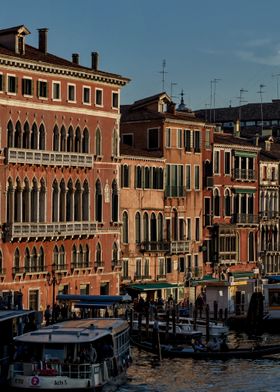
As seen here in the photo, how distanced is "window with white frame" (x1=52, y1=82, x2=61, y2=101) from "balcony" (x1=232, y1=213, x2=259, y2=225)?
714 inches

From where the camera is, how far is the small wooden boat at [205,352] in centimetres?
4900

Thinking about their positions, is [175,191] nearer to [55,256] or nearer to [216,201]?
[216,201]

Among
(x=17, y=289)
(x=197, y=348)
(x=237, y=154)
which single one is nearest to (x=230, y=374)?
(x=197, y=348)

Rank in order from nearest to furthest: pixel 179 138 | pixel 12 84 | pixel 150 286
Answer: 1. pixel 12 84
2. pixel 150 286
3. pixel 179 138

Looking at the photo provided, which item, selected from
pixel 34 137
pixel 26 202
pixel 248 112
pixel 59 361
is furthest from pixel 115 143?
pixel 248 112

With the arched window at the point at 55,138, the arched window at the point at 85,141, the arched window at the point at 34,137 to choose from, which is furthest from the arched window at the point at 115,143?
the arched window at the point at 34,137

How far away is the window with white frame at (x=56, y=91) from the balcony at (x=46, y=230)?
16.2 feet

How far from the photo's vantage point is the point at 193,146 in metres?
69.5

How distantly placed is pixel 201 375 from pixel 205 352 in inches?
138

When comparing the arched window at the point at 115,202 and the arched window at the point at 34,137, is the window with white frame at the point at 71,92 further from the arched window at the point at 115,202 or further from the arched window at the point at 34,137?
the arched window at the point at 115,202

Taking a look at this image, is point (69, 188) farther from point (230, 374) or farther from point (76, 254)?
point (230, 374)

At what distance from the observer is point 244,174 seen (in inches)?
2928

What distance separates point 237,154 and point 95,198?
15.3 metres

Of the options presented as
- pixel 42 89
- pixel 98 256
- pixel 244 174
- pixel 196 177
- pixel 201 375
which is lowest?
pixel 201 375
